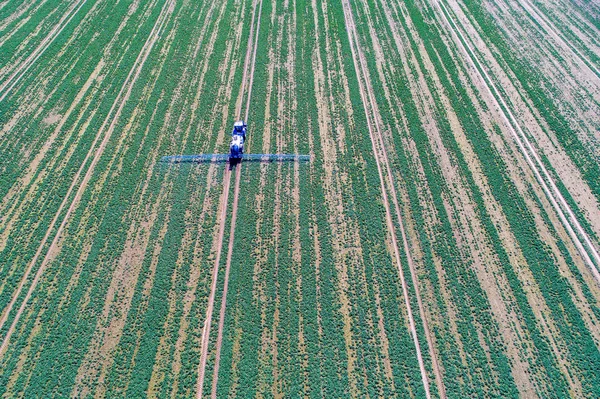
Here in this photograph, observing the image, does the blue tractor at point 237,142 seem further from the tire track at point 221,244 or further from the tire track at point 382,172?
the tire track at point 382,172

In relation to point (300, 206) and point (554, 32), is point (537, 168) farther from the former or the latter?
point (554, 32)

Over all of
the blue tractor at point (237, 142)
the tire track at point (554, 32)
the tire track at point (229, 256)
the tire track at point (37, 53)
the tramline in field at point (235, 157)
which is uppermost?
the tire track at point (554, 32)

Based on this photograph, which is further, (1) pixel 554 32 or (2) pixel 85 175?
(1) pixel 554 32

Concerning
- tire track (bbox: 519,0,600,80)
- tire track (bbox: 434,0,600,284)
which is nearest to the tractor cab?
tire track (bbox: 434,0,600,284)

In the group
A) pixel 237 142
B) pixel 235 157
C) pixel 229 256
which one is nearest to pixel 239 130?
pixel 237 142

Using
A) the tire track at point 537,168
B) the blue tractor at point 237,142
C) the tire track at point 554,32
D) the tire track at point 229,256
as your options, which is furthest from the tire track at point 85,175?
the tire track at point 554,32
